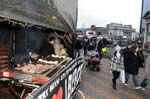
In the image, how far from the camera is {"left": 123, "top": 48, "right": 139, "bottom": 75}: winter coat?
12.3m

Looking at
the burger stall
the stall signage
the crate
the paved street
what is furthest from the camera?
the paved street

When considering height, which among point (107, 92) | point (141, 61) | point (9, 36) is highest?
point (9, 36)

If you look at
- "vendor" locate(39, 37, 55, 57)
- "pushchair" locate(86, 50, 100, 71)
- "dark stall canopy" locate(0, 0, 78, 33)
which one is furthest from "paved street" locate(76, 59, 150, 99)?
"dark stall canopy" locate(0, 0, 78, 33)

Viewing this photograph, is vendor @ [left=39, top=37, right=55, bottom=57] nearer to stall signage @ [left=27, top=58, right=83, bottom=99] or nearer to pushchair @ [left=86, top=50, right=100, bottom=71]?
stall signage @ [left=27, top=58, right=83, bottom=99]

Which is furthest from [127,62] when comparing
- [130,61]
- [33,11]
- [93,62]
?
[33,11]

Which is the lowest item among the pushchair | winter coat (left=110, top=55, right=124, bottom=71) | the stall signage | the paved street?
the paved street

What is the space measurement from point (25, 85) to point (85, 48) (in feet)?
63.5

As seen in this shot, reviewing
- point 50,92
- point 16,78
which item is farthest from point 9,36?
point 50,92

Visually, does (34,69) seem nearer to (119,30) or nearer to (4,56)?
(4,56)

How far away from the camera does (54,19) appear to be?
21.8 ft

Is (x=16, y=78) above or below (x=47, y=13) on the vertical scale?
below

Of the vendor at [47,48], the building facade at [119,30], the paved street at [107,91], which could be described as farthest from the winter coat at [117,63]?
the building facade at [119,30]

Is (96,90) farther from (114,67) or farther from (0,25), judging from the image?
(0,25)

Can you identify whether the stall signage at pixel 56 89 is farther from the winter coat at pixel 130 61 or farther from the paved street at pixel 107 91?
the winter coat at pixel 130 61
